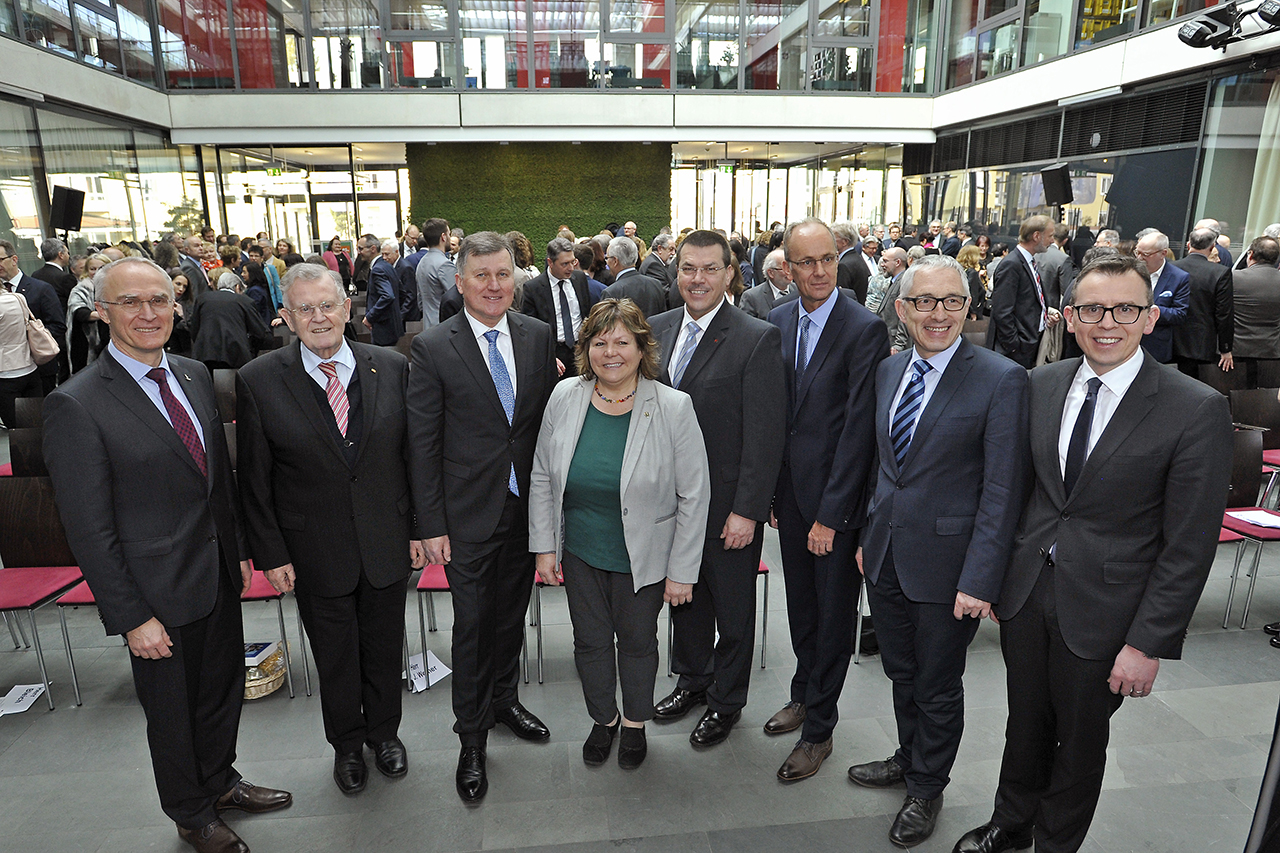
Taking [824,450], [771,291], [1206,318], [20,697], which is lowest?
[20,697]

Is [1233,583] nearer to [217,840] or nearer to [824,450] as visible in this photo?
[824,450]

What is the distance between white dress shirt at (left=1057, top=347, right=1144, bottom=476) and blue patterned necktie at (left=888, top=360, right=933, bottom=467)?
427 mm

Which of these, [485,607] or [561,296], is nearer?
[485,607]

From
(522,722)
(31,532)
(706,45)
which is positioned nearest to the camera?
(522,722)

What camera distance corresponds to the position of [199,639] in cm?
251

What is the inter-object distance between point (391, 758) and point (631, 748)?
939mm

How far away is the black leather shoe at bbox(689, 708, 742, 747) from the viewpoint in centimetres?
314

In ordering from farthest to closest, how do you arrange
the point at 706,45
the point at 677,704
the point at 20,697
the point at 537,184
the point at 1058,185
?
the point at 537,184 < the point at 706,45 < the point at 1058,185 < the point at 20,697 < the point at 677,704

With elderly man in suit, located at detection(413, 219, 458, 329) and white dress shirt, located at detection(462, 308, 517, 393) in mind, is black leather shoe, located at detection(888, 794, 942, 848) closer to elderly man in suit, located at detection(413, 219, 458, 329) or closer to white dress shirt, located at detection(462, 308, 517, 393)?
white dress shirt, located at detection(462, 308, 517, 393)

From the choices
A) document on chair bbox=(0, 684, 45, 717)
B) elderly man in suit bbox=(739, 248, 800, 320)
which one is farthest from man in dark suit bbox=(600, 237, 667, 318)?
document on chair bbox=(0, 684, 45, 717)

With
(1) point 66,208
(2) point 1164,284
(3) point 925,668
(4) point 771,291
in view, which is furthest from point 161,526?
(1) point 66,208

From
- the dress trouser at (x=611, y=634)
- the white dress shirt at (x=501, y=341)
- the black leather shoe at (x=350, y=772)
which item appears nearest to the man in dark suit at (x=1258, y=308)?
the dress trouser at (x=611, y=634)

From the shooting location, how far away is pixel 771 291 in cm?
545

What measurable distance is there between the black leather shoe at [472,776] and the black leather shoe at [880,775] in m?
1.41
